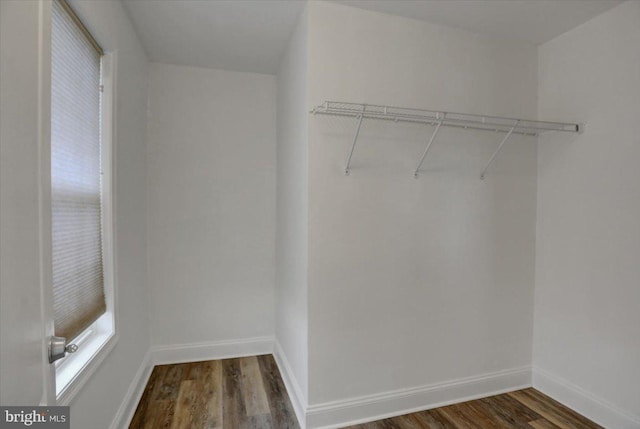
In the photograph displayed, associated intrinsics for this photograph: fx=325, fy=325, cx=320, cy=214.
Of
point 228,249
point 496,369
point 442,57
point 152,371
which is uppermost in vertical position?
point 442,57

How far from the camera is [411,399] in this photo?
2.04 metres

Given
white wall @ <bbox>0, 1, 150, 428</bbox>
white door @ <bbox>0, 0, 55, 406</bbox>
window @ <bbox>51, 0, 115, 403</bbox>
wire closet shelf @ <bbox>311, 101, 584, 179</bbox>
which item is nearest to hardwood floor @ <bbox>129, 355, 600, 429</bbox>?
white wall @ <bbox>0, 1, 150, 428</bbox>

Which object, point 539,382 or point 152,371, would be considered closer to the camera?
point 539,382

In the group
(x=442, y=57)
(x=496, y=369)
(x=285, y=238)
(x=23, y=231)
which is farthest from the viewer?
(x=285, y=238)

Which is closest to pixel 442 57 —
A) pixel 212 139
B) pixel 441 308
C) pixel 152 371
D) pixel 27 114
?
pixel 441 308

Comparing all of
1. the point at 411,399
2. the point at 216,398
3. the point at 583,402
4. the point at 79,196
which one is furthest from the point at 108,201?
the point at 583,402

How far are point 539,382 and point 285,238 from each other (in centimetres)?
207

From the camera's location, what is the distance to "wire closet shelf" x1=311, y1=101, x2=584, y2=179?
1.80 m

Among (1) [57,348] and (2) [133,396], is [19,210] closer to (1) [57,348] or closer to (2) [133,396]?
(1) [57,348]

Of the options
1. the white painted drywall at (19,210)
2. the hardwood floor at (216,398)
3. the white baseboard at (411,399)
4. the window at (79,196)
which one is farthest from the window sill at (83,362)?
the white baseboard at (411,399)

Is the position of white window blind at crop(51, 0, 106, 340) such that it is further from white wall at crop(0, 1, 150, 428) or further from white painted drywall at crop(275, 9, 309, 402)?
white painted drywall at crop(275, 9, 309, 402)

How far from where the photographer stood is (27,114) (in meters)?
0.90

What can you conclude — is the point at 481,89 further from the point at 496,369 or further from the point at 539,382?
the point at 539,382

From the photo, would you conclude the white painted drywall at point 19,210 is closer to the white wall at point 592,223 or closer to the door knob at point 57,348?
the door knob at point 57,348
